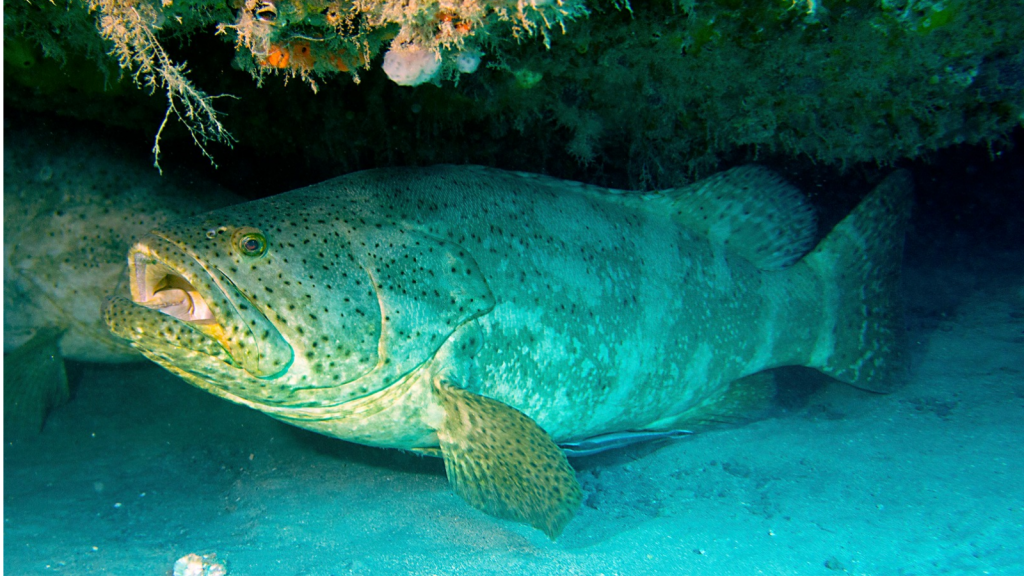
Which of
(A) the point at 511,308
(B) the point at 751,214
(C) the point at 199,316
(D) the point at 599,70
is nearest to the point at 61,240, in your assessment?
(C) the point at 199,316

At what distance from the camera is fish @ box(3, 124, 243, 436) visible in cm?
391

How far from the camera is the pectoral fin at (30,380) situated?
4.04m

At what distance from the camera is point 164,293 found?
2447 mm

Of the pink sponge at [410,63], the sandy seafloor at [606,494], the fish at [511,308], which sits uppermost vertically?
the pink sponge at [410,63]

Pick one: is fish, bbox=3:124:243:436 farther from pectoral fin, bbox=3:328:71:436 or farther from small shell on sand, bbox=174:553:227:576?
small shell on sand, bbox=174:553:227:576

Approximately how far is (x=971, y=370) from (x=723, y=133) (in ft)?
9.09

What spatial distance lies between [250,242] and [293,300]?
1.05 feet

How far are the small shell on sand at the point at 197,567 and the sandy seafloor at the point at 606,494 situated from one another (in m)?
0.07

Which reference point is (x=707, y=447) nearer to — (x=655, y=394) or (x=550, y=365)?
(x=655, y=394)

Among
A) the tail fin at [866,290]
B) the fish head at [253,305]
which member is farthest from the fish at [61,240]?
the tail fin at [866,290]

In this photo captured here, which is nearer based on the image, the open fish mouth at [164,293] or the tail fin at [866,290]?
the open fish mouth at [164,293]

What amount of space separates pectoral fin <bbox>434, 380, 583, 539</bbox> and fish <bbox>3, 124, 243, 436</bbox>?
2.94 meters

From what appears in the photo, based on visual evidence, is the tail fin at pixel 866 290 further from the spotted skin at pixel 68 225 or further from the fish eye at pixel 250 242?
the spotted skin at pixel 68 225

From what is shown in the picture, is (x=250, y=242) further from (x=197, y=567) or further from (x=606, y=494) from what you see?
(x=606, y=494)
